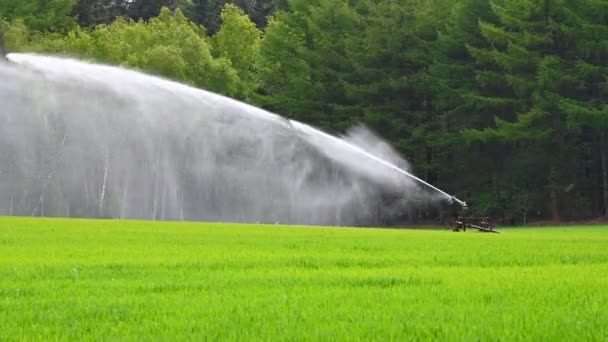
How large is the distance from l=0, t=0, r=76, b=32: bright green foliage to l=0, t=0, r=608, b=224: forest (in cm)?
655

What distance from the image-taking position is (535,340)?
6.62 m

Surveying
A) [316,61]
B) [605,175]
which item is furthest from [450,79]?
[605,175]

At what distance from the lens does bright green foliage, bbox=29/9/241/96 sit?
56.4 meters

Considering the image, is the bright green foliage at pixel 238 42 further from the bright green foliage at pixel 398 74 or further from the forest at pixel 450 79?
the bright green foliage at pixel 398 74

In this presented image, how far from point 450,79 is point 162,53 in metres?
19.1

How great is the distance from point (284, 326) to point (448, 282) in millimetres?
3965

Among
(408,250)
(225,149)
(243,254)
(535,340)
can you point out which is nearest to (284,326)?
(535,340)

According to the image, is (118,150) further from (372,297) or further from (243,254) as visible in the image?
(372,297)

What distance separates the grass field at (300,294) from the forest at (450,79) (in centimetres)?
3399

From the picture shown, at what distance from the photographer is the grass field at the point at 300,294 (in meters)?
7.06

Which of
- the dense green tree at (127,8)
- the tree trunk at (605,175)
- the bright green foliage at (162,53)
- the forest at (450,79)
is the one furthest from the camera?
the dense green tree at (127,8)

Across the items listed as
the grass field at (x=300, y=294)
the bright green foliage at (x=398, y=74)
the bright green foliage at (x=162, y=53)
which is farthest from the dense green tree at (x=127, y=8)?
the grass field at (x=300, y=294)

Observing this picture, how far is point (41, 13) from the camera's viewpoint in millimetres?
74375

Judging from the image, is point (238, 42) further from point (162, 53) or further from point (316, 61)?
point (162, 53)
